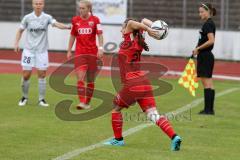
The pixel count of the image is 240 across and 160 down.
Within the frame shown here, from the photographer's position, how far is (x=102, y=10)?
90.4 ft

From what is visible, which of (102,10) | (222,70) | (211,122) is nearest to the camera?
(211,122)

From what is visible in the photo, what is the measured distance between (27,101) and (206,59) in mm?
3886

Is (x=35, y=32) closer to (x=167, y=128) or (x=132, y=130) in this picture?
(x=132, y=130)

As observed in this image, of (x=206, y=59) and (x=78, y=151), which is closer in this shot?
(x=78, y=151)

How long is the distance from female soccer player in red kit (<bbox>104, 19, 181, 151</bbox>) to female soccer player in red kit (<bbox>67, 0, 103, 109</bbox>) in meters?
3.76

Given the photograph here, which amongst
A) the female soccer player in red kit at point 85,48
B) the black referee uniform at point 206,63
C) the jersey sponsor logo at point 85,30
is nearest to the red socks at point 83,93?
the female soccer player in red kit at point 85,48

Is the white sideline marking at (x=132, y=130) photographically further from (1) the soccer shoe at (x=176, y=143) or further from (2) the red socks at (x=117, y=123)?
(1) the soccer shoe at (x=176, y=143)

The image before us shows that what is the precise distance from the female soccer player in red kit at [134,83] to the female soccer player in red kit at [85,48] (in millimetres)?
3758

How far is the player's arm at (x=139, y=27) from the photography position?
9.42 meters

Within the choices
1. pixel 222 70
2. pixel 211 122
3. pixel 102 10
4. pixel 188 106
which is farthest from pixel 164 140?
pixel 102 10

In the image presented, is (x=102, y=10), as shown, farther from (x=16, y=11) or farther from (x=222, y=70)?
(x=222, y=70)

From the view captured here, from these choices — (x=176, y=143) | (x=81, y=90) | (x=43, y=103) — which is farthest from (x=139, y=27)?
(x=43, y=103)

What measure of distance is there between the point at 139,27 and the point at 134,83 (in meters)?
0.81

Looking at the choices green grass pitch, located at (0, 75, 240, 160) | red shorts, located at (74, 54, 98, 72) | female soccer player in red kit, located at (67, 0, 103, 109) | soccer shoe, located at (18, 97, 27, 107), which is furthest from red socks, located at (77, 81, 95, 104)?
soccer shoe, located at (18, 97, 27, 107)
